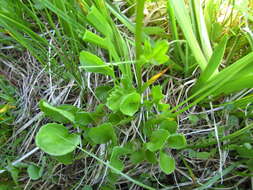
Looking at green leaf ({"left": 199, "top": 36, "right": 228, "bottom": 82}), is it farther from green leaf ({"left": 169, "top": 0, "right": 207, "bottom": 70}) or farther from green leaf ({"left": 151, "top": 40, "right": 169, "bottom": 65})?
green leaf ({"left": 151, "top": 40, "right": 169, "bottom": 65})

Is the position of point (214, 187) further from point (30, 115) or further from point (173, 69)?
point (30, 115)

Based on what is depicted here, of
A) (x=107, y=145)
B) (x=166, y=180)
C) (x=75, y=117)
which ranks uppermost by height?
(x=75, y=117)

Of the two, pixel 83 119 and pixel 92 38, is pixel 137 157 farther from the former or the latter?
pixel 92 38

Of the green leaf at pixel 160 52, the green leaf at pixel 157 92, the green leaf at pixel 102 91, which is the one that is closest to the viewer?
the green leaf at pixel 160 52

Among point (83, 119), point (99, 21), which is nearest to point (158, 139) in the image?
point (83, 119)

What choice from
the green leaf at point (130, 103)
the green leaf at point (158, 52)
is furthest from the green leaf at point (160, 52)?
the green leaf at point (130, 103)

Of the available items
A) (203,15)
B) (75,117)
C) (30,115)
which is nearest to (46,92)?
(30,115)

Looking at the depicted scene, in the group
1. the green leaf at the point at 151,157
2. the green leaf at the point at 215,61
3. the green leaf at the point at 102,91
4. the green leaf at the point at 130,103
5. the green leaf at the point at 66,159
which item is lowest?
the green leaf at the point at 66,159

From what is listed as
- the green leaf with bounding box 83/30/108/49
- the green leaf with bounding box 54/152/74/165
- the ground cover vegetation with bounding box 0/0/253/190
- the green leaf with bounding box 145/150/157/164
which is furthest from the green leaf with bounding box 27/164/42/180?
the green leaf with bounding box 83/30/108/49

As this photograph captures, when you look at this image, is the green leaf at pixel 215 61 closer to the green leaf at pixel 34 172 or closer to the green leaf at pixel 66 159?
the green leaf at pixel 66 159
